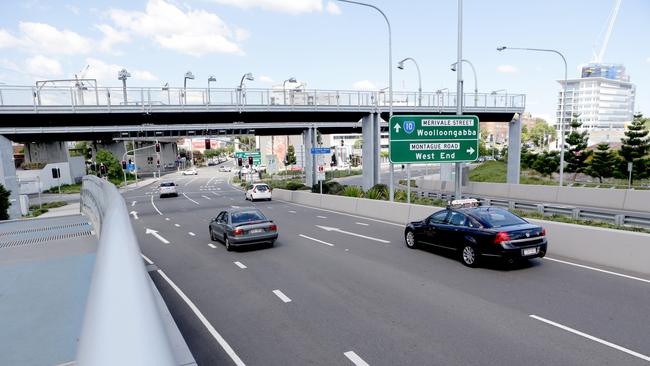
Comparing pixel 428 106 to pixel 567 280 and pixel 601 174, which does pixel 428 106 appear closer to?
pixel 567 280

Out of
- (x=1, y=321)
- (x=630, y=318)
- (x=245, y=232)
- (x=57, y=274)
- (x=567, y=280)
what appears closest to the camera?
(x=1, y=321)

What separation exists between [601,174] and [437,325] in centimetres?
5198

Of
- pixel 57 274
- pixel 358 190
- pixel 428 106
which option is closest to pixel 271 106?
pixel 358 190

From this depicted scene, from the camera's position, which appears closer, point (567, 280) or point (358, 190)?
point (567, 280)

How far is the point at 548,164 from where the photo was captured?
5616 centimetres

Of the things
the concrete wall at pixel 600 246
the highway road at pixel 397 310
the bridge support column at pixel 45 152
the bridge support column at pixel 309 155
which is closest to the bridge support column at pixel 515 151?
the bridge support column at pixel 309 155

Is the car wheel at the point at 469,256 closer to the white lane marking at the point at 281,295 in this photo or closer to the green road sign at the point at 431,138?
the white lane marking at the point at 281,295

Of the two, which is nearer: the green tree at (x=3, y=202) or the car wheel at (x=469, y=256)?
the car wheel at (x=469, y=256)

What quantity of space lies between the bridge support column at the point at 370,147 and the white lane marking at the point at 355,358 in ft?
85.9

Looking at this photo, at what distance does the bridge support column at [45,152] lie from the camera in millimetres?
61219

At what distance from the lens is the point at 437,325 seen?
23.4 ft

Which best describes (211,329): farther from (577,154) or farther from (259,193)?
(577,154)

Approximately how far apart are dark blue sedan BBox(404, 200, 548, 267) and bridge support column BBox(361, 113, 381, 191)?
1936cm

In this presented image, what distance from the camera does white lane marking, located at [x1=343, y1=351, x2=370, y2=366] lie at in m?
5.83
